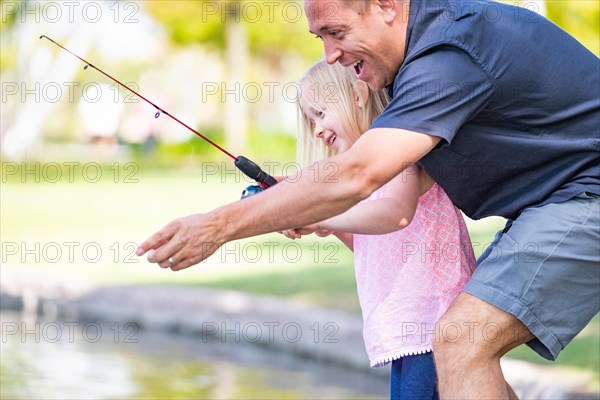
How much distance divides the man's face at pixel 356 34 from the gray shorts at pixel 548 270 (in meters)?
0.58

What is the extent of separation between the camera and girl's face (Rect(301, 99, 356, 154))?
3.68m

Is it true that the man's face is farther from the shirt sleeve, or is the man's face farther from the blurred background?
the blurred background

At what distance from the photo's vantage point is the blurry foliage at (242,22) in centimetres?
2759

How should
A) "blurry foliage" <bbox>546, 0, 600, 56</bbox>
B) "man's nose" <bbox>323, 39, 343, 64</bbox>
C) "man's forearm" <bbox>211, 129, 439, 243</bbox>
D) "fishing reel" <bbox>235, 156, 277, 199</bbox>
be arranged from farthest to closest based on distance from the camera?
"blurry foliage" <bbox>546, 0, 600, 56</bbox> → "fishing reel" <bbox>235, 156, 277, 199</bbox> → "man's nose" <bbox>323, 39, 343, 64</bbox> → "man's forearm" <bbox>211, 129, 439, 243</bbox>

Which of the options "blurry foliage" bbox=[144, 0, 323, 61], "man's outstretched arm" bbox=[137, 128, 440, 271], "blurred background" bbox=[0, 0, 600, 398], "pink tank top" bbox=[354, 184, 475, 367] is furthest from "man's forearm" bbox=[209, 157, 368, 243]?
"blurry foliage" bbox=[144, 0, 323, 61]

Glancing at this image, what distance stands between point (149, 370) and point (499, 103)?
3.82 metres

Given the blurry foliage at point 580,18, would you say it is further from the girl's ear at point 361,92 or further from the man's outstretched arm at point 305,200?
the man's outstretched arm at point 305,200

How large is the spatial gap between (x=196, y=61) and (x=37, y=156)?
23.8m

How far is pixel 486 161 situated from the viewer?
3312 millimetres

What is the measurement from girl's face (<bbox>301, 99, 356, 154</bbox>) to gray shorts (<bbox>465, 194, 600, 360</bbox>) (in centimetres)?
64

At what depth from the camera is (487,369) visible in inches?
127

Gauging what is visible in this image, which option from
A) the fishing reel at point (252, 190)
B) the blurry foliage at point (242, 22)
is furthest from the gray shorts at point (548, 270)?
the blurry foliage at point (242, 22)

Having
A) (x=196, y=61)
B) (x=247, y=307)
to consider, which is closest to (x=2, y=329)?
(x=247, y=307)

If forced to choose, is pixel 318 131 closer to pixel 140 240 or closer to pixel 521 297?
pixel 521 297
